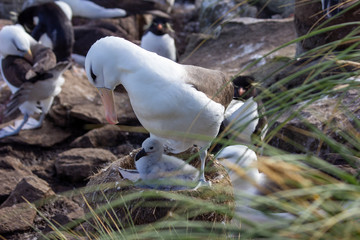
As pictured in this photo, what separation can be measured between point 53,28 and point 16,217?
13.1ft

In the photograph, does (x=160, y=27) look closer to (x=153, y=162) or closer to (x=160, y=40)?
(x=160, y=40)

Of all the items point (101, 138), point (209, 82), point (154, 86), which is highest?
point (154, 86)

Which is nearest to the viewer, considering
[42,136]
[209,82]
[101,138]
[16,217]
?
[209,82]

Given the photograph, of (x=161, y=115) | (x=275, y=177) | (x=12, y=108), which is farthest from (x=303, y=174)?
(x=12, y=108)

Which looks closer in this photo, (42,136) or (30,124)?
(42,136)

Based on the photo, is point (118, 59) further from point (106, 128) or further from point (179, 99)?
point (106, 128)

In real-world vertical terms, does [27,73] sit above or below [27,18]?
above

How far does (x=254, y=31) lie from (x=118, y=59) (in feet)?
16.2

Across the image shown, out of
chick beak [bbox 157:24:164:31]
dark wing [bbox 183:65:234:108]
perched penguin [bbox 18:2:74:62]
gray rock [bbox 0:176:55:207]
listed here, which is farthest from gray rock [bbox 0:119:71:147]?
dark wing [bbox 183:65:234:108]

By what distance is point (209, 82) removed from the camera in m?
2.96

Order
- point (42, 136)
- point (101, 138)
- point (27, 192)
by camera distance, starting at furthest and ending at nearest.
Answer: point (42, 136) < point (101, 138) < point (27, 192)

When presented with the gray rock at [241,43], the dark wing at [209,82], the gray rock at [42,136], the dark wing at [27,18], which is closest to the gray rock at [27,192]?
the gray rock at [42,136]

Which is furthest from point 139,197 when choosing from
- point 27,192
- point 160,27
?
point 160,27

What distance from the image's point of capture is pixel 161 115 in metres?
2.61
